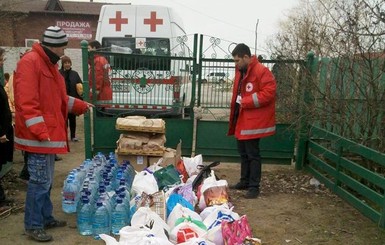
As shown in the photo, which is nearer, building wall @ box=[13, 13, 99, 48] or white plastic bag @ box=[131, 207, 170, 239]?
white plastic bag @ box=[131, 207, 170, 239]

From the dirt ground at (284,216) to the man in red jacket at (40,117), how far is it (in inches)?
15.5

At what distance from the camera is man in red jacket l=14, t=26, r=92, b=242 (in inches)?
129

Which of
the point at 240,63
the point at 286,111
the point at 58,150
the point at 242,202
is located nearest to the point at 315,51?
the point at 286,111

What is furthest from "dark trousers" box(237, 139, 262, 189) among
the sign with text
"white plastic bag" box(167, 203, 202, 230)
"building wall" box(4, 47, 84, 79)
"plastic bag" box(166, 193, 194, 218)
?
the sign with text

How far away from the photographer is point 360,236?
388 cm

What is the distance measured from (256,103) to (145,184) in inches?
62.6

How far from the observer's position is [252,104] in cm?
464

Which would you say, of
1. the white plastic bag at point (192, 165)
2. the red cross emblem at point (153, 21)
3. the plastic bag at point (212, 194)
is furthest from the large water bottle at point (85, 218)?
the red cross emblem at point (153, 21)

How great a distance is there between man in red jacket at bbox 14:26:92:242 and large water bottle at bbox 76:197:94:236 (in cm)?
32

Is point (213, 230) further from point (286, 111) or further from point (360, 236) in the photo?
point (286, 111)

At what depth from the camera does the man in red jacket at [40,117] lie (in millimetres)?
3277

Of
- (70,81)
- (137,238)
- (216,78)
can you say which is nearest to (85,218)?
(137,238)

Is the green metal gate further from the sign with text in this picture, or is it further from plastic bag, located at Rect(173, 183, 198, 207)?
the sign with text

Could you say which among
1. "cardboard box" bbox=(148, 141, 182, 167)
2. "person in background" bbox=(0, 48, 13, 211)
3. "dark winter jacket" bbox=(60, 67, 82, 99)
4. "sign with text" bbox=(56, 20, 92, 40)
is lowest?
"cardboard box" bbox=(148, 141, 182, 167)
